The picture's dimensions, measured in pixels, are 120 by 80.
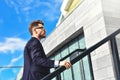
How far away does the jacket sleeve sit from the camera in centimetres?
337

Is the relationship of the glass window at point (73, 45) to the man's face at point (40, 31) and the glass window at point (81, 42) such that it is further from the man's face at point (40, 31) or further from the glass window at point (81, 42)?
the man's face at point (40, 31)

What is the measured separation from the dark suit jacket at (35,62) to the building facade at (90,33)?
4110 mm

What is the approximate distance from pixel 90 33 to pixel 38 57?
6.81 meters

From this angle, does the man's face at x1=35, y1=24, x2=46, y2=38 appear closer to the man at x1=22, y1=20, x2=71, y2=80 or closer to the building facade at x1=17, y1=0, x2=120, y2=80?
the man at x1=22, y1=20, x2=71, y2=80

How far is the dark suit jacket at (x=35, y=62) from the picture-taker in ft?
11.1

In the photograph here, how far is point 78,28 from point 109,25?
1861mm

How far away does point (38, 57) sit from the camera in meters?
3.40

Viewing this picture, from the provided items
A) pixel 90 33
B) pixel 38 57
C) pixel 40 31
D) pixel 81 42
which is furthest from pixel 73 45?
pixel 38 57

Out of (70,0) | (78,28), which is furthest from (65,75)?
(70,0)

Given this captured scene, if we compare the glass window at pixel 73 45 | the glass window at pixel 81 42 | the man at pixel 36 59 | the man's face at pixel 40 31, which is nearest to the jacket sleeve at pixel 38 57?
the man at pixel 36 59

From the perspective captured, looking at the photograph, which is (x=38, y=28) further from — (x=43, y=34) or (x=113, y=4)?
(x=113, y=4)

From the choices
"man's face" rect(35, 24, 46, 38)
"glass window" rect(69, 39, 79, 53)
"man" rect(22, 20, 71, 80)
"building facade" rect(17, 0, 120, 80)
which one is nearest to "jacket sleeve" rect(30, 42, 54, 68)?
"man" rect(22, 20, 71, 80)

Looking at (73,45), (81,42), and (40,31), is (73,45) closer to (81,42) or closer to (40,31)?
(81,42)

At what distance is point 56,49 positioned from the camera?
13.1 m
